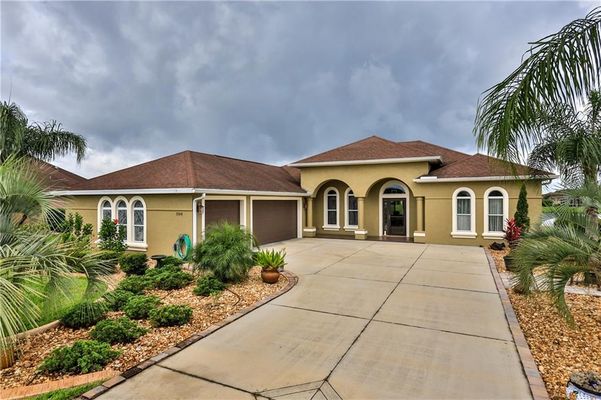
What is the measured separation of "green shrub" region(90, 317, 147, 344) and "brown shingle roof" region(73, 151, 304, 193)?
7387mm

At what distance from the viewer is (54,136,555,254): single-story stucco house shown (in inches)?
518

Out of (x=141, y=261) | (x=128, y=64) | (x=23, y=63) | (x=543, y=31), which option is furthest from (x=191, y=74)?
(x=543, y=31)

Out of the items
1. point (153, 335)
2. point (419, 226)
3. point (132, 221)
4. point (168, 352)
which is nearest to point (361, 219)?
point (419, 226)

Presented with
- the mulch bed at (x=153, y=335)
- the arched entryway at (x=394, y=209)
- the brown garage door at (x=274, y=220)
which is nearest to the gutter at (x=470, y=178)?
the arched entryway at (x=394, y=209)

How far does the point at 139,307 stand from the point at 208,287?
176 cm

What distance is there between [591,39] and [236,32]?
1472 cm

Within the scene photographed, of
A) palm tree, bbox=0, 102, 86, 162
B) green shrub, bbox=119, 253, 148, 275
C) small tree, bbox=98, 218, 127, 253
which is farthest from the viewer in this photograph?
palm tree, bbox=0, 102, 86, 162

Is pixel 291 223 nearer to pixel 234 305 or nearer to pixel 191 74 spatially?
pixel 191 74

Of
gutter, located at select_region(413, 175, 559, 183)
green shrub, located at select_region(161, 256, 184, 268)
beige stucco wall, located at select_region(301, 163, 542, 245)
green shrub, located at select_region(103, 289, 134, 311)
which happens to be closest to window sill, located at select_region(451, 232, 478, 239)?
beige stucco wall, located at select_region(301, 163, 542, 245)

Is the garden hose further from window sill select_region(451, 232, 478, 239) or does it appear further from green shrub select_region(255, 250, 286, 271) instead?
window sill select_region(451, 232, 478, 239)

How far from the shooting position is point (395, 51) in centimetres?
1741

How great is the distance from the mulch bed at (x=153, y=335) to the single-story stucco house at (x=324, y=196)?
15.7ft

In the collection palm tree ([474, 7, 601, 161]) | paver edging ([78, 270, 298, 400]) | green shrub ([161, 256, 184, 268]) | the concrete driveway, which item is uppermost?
palm tree ([474, 7, 601, 161])

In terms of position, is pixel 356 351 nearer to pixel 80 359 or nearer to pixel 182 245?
pixel 80 359
